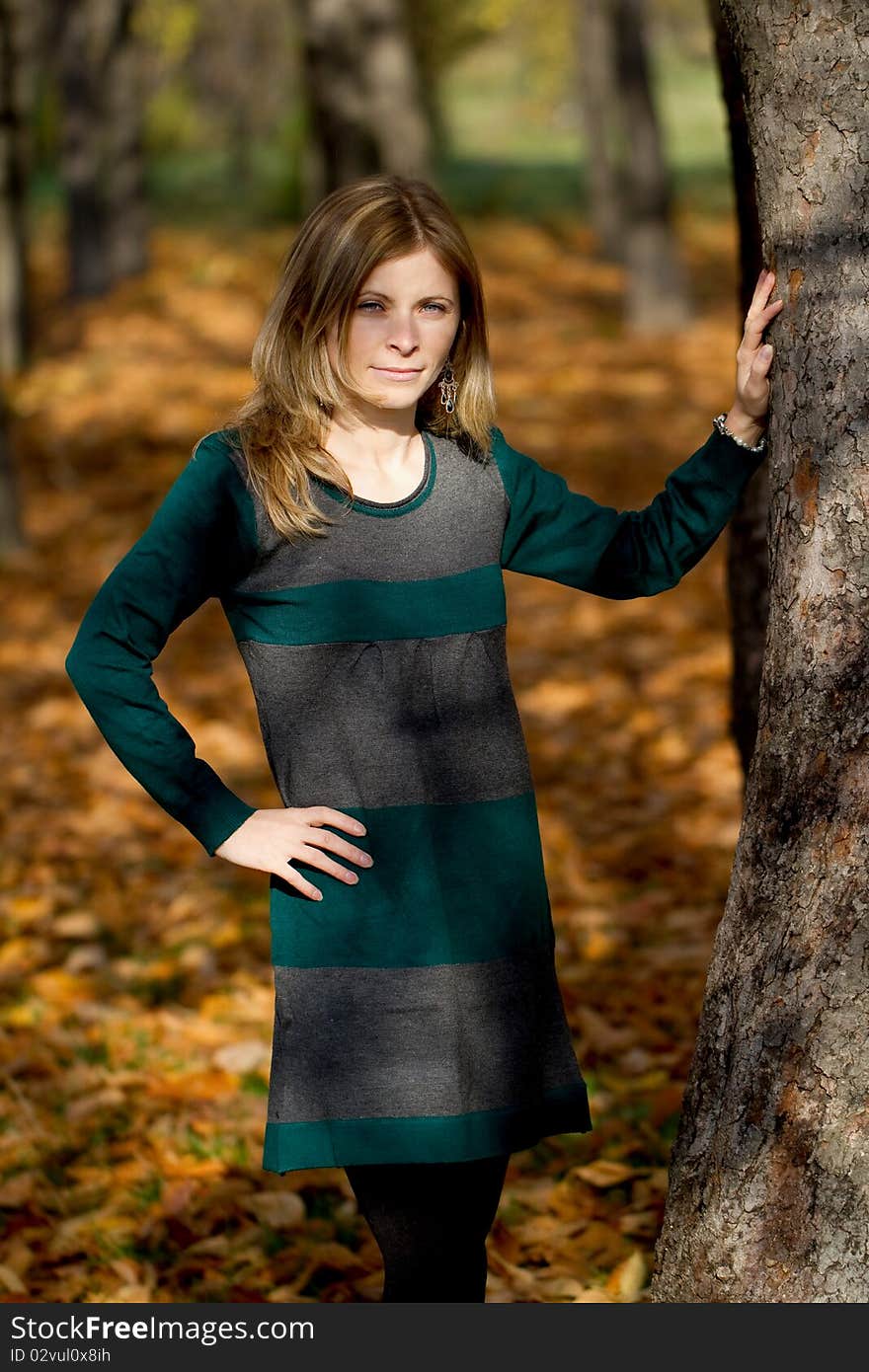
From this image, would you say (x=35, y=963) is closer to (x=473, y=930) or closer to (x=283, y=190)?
(x=473, y=930)

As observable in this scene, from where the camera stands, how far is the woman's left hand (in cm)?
239

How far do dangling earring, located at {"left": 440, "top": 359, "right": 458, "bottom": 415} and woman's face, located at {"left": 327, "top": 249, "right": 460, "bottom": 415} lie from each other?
0.50ft

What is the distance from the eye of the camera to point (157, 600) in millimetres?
2367

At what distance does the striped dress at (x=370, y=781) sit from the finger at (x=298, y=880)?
25 millimetres

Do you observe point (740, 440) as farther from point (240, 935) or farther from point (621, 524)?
point (240, 935)

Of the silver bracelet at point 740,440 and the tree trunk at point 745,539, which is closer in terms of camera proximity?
the silver bracelet at point 740,440

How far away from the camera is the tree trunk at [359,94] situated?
915cm

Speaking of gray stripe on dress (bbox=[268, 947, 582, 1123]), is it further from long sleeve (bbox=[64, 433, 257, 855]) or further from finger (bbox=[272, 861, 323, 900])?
long sleeve (bbox=[64, 433, 257, 855])

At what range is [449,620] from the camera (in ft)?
7.96

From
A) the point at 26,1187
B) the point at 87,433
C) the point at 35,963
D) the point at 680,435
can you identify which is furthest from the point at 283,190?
the point at 26,1187

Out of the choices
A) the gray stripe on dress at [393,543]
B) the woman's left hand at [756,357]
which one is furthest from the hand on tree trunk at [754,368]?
the gray stripe on dress at [393,543]

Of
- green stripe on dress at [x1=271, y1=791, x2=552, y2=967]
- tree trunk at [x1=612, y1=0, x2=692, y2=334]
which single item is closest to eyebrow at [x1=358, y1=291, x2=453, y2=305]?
green stripe on dress at [x1=271, y1=791, x2=552, y2=967]

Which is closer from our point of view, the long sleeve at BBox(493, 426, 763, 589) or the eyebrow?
the eyebrow

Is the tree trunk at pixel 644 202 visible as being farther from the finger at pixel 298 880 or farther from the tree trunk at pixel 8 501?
the finger at pixel 298 880
